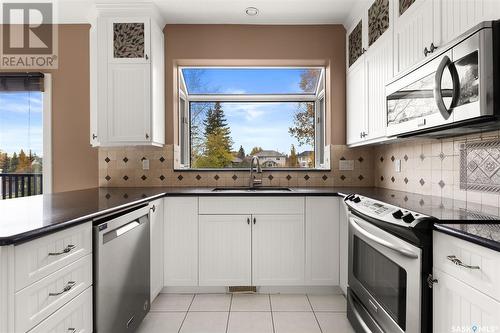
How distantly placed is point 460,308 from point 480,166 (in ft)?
3.30

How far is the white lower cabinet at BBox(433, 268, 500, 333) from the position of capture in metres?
0.98

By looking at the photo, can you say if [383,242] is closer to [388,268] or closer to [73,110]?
[388,268]

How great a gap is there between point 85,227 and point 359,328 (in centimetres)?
171

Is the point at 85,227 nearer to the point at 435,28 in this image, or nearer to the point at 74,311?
→ the point at 74,311

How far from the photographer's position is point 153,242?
2438mm

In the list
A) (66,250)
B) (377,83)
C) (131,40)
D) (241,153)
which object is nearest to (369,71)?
(377,83)

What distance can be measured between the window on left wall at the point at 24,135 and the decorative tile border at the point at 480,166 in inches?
155

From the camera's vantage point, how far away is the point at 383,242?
1588 mm

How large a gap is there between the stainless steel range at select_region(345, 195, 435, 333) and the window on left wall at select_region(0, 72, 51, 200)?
11.0 ft

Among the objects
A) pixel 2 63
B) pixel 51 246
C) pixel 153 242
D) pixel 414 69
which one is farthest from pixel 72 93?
pixel 414 69

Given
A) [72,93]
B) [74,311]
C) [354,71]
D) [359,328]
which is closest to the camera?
[74,311]

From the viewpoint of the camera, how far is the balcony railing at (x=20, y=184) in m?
3.60

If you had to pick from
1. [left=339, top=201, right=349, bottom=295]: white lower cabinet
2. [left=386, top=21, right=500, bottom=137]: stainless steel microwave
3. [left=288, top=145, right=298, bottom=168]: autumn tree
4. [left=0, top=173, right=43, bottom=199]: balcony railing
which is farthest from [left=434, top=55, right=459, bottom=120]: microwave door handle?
[left=0, top=173, right=43, bottom=199]: balcony railing

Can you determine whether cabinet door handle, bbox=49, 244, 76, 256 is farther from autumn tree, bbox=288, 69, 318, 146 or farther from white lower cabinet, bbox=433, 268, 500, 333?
autumn tree, bbox=288, 69, 318, 146
